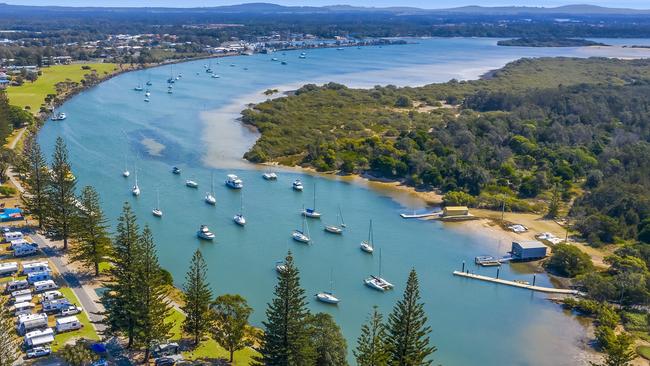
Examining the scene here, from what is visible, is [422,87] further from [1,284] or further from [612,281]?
[1,284]

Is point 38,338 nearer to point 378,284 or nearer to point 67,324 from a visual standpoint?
point 67,324

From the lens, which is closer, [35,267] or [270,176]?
[35,267]

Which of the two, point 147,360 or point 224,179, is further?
point 224,179

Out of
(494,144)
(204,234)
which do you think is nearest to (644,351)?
(204,234)

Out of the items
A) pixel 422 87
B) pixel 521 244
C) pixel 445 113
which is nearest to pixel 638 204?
pixel 521 244

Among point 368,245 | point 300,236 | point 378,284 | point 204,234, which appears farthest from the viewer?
point 300,236

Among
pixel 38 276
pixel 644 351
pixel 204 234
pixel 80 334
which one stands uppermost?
pixel 38 276

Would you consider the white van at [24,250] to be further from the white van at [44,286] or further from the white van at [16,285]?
the white van at [44,286]
